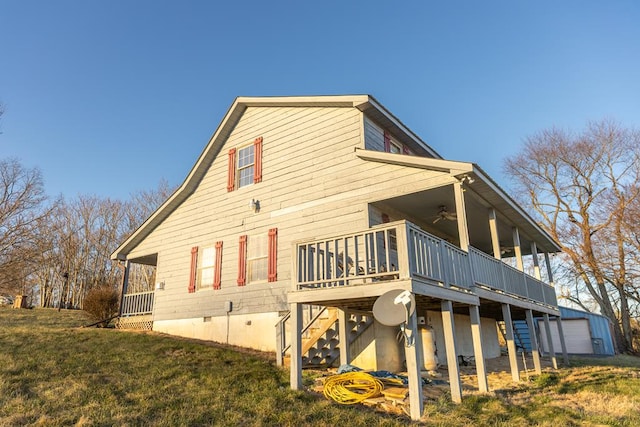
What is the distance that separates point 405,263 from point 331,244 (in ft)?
14.2

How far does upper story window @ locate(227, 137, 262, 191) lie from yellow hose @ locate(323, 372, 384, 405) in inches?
301

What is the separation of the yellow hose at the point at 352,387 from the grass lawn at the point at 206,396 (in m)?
0.21

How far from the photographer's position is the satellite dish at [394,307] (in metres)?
5.95

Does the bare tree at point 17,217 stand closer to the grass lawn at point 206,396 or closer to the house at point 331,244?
the house at point 331,244

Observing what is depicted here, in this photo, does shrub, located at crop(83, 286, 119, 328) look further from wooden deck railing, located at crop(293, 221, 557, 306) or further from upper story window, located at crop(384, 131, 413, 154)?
upper story window, located at crop(384, 131, 413, 154)

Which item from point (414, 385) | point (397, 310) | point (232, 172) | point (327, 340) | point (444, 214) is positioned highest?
point (232, 172)

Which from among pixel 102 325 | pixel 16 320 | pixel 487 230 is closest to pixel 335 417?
pixel 487 230

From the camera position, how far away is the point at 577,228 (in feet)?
80.7

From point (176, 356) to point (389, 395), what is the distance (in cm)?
547

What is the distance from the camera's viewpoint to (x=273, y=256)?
11898mm

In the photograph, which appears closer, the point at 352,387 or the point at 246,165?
the point at 352,387

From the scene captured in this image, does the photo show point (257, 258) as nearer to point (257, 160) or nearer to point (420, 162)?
point (257, 160)

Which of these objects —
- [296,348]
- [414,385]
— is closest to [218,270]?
[296,348]

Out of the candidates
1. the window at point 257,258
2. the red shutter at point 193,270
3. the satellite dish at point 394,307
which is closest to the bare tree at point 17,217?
the red shutter at point 193,270
